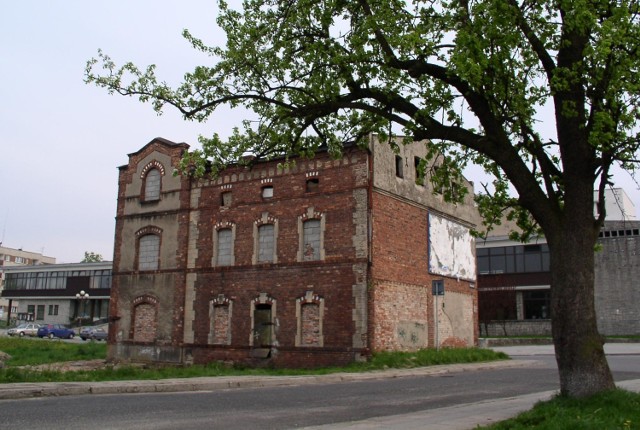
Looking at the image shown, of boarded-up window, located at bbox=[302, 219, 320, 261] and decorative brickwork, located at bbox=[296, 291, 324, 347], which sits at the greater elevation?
boarded-up window, located at bbox=[302, 219, 320, 261]

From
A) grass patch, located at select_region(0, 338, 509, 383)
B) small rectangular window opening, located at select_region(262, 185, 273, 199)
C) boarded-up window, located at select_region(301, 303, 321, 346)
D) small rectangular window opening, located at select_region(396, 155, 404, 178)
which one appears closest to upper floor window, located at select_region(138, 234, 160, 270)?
grass patch, located at select_region(0, 338, 509, 383)

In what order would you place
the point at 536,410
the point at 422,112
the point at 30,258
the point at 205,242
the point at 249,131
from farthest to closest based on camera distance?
1. the point at 30,258
2. the point at 205,242
3. the point at 249,131
4. the point at 422,112
5. the point at 536,410

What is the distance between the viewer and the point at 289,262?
83.9 feet

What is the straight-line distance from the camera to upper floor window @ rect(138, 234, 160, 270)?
3008cm

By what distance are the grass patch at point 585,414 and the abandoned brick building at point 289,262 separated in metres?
14.0

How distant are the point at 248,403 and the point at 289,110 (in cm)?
593

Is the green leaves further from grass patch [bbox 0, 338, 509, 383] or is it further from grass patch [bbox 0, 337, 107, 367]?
grass patch [bbox 0, 337, 107, 367]

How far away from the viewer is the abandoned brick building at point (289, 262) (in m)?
24.2

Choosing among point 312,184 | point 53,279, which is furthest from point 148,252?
point 53,279

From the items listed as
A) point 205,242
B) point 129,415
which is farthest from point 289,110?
point 205,242

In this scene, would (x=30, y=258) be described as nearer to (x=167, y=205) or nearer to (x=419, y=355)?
(x=167, y=205)

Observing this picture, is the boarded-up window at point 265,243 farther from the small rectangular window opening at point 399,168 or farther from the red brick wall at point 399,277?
the small rectangular window opening at point 399,168

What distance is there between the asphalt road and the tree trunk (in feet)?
9.40

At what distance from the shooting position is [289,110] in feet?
42.5
